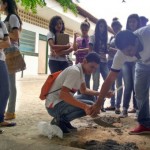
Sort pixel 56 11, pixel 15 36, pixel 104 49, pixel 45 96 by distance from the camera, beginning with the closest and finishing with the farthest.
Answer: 1. pixel 45 96
2. pixel 15 36
3. pixel 104 49
4. pixel 56 11

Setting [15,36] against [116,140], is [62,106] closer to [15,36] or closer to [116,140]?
[116,140]

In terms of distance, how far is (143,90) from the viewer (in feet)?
12.0

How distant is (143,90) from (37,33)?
13971mm

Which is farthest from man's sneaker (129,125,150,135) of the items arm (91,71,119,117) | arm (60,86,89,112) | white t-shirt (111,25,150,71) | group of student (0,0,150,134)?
white t-shirt (111,25,150,71)

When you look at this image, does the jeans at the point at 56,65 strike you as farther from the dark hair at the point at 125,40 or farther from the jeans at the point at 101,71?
the dark hair at the point at 125,40

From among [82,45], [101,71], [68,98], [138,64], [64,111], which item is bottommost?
[64,111]

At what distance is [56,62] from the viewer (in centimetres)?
481

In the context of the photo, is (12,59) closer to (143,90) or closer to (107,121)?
(107,121)

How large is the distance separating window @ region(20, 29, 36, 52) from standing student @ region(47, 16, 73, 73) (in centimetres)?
1049

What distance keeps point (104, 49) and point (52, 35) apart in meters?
1.02

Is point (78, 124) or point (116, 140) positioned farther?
point (78, 124)

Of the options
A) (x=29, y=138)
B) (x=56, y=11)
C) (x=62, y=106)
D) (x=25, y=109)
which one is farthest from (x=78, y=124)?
(x=56, y=11)

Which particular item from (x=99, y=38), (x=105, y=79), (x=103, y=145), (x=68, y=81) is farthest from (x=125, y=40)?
(x=99, y=38)

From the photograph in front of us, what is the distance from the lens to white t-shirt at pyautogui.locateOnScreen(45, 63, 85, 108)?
3258 millimetres
